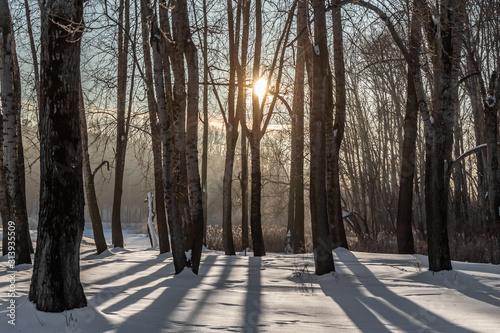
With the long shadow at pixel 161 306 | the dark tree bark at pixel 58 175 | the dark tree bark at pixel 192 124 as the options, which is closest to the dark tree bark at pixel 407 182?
the dark tree bark at pixel 192 124

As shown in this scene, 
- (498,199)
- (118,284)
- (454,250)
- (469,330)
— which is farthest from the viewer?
(454,250)

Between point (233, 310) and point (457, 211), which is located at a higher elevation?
point (457, 211)

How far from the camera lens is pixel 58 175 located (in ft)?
14.4

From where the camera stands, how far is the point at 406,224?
11.6m

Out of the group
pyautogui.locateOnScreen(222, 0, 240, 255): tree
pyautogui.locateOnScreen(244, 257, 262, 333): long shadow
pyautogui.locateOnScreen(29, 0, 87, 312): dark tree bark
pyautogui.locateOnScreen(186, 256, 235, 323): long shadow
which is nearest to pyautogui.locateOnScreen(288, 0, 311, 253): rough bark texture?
pyautogui.locateOnScreen(222, 0, 240, 255): tree

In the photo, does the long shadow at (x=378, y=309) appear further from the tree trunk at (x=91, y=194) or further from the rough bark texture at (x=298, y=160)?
the tree trunk at (x=91, y=194)

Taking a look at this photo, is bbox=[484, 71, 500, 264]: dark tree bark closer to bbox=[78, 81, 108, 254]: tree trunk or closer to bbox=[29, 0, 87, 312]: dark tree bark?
bbox=[29, 0, 87, 312]: dark tree bark

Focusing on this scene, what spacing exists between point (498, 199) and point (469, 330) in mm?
7635

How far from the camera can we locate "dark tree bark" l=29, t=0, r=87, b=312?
14.3 feet

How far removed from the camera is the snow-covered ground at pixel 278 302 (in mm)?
4082

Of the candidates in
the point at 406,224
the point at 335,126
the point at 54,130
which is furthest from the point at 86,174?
the point at 54,130

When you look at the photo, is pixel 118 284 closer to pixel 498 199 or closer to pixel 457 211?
pixel 498 199

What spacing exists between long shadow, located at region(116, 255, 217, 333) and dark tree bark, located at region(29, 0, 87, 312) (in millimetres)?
662

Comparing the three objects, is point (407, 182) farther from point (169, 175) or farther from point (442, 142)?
point (169, 175)
